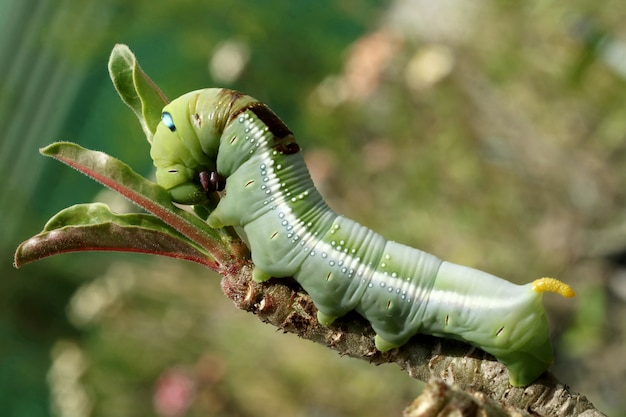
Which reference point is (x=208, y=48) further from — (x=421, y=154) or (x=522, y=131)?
(x=522, y=131)

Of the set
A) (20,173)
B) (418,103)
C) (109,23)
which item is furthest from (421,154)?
(20,173)

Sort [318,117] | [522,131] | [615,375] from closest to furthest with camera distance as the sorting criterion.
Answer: [615,375] → [522,131] → [318,117]

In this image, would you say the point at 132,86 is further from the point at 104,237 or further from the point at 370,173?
the point at 370,173

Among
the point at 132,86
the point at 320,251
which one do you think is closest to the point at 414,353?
the point at 320,251

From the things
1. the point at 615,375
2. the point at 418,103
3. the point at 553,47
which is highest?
the point at 553,47

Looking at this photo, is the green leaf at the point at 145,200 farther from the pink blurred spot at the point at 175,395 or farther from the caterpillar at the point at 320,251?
the pink blurred spot at the point at 175,395
